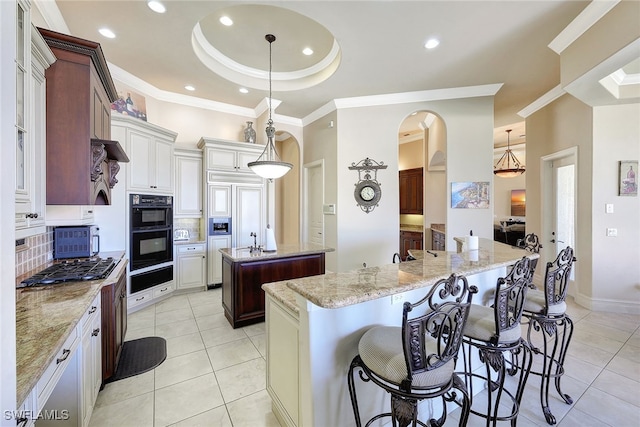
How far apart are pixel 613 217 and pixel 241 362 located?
5143mm

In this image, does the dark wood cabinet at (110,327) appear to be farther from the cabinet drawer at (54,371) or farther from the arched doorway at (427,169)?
the arched doorway at (427,169)

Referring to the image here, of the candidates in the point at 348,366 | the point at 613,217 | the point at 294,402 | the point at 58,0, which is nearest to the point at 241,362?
the point at 294,402

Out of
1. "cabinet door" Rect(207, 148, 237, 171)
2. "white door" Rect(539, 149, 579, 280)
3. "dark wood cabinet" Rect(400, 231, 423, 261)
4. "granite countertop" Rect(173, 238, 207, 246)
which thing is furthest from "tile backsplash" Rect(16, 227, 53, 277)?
"white door" Rect(539, 149, 579, 280)

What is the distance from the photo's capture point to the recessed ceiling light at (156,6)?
98.8 inches

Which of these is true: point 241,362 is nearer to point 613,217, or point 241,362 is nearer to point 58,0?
point 58,0

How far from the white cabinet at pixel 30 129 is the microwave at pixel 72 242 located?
1111 millimetres

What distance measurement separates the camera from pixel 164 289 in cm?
411

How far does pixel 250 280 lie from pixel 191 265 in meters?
1.89

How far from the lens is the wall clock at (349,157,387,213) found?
4582 mm

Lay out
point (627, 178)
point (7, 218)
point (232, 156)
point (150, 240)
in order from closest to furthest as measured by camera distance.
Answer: point (7, 218) < point (627, 178) < point (150, 240) < point (232, 156)

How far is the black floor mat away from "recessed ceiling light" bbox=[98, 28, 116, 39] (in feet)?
11.3

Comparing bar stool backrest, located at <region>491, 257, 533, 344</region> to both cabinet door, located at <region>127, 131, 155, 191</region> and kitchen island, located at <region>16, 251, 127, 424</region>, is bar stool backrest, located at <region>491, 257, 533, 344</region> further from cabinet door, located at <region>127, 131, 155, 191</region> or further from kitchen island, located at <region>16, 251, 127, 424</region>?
cabinet door, located at <region>127, 131, 155, 191</region>

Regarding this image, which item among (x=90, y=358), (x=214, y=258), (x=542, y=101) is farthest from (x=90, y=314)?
(x=542, y=101)

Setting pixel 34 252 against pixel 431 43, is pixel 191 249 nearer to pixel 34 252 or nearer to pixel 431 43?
pixel 34 252
